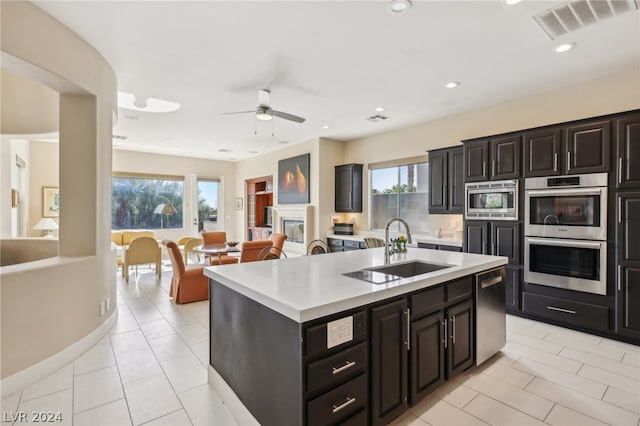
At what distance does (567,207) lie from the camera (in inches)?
137

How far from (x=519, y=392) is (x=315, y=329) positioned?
1.92 m

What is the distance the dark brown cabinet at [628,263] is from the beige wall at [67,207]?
5382 millimetres

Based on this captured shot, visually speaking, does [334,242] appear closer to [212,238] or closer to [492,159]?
[212,238]

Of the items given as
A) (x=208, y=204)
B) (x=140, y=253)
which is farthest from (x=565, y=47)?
(x=208, y=204)

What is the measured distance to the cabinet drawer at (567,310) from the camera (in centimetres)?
326

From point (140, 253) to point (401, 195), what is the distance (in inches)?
201

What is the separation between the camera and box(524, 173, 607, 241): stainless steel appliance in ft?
10.6

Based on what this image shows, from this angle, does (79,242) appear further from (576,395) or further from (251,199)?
(251,199)

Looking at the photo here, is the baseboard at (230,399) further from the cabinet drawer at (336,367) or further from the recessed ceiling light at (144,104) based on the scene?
the recessed ceiling light at (144,104)

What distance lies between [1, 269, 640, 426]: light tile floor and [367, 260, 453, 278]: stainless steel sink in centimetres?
90

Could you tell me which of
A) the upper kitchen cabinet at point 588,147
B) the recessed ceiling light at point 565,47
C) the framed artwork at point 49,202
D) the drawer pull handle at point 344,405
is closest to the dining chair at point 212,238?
the framed artwork at point 49,202

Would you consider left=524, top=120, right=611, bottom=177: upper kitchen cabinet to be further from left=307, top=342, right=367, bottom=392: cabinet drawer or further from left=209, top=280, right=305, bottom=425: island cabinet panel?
left=209, top=280, right=305, bottom=425: island cabinet panel

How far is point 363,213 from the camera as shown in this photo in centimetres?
656

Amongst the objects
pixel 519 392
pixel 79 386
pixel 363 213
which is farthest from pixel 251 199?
pixel 519 392
